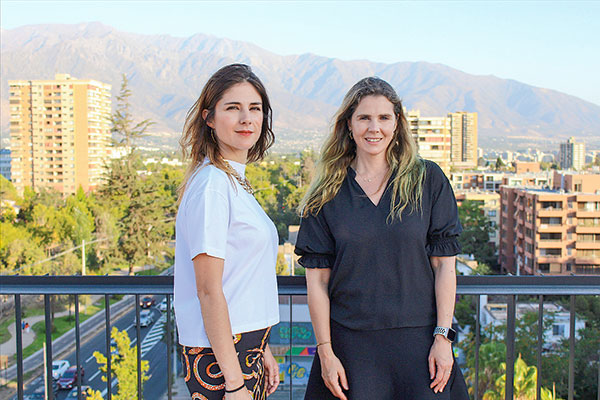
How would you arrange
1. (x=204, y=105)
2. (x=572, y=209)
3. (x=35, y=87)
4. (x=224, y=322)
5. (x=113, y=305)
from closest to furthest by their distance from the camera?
(x=224, y=322) → (x=204, y=105) → (x=113, y=305) → (x=572, y=209) → (x=35, y=87)

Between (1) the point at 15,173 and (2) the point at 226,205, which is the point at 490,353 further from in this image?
(1) the point at 15,173

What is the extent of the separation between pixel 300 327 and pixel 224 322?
55.6 ft

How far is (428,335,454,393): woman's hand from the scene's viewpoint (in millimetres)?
1832

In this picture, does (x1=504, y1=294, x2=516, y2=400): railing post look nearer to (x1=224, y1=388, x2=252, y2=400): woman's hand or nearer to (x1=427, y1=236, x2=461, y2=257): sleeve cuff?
(x1=427, y1=236, x2=461, y2=257): sleeve cuff

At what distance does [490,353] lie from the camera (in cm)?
1369

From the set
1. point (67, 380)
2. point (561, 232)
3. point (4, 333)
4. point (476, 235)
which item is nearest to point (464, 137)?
point (476, 235)

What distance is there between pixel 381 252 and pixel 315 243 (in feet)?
0.76

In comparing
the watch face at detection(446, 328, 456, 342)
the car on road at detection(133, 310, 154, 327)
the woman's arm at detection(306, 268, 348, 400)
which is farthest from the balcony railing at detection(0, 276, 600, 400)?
the car on road at detection(133, 310, 154, 327)

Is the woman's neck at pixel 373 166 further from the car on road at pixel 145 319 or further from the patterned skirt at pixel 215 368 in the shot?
the car on road at pixel 145 319

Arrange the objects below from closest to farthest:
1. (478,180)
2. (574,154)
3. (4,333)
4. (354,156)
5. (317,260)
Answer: (317,260), (354,156), (4,333), (478,180), (574,154)

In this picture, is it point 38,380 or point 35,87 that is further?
point 35,87

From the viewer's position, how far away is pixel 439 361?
1832 millimetres

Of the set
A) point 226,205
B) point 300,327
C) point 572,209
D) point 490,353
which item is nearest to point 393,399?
point 226,205

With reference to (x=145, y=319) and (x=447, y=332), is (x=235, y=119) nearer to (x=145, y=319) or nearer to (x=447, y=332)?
(x=447, y=332)
